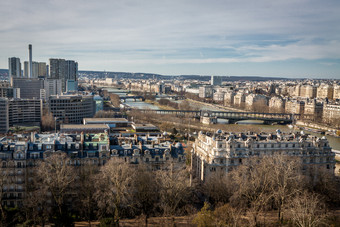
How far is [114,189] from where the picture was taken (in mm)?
22422

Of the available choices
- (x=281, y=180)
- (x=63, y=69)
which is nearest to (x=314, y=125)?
(x=281, y=180)

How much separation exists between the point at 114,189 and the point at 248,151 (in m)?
11.8

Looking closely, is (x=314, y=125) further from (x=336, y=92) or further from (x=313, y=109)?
(x=336, y=92)

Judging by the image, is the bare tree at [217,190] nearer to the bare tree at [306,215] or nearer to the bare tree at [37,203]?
the bare tree at [306,215]

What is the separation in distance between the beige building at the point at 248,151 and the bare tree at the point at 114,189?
7.94 metres

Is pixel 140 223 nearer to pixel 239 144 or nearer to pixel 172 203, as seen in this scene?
pixel 172 203

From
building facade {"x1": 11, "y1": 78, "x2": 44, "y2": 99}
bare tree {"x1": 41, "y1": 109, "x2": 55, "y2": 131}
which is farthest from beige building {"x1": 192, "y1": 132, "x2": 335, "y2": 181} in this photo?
building facade {"x1": 11, "y1": 78, "x2": 44, "y2": 99}

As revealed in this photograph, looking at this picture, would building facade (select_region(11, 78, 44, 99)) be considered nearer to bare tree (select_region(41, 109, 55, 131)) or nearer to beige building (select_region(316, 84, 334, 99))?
bare tree (select_region(41, 109, 55, 131))

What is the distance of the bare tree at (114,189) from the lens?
2206 cm

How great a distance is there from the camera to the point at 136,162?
25.8 meters

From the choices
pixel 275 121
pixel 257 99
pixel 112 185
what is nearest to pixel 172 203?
pixel 112 185

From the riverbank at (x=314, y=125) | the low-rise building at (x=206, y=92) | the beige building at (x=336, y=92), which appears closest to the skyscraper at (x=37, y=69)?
the low-rise building at (x=206, y=92)

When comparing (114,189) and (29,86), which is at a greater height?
(29,86)

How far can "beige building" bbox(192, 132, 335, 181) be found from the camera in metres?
28.0
